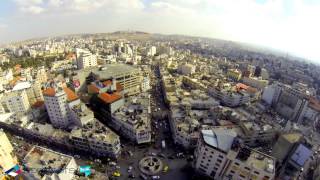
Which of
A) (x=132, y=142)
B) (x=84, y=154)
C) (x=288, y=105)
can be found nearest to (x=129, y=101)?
(x=132, y=142)

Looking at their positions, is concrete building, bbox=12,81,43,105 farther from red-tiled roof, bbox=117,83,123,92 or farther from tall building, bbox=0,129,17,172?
red-tiled roof, bbox=117,83,123,92

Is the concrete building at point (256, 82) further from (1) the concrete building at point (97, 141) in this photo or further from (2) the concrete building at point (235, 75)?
(1) the concrete building at point (97, 141)

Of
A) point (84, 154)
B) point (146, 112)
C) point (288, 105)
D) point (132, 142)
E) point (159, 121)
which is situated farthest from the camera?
point (288, 105)

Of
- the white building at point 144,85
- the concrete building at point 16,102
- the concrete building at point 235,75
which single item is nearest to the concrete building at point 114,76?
the white building at point 144,85

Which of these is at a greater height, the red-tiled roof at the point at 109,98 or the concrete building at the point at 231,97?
the red-tiled roof at the point at 109,98

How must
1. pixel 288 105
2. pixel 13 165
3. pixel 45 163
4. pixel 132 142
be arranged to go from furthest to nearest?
pixel 288 105
pixel 132 142
pixel 13 165
pixel 45 163

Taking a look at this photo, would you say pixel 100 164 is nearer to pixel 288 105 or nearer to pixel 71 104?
pixel 71 104
